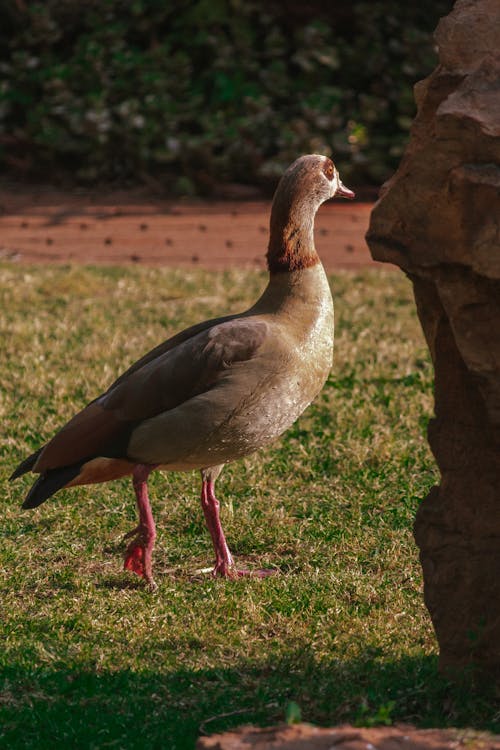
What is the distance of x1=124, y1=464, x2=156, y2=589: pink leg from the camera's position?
476cm

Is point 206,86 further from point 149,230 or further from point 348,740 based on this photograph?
point 348,740

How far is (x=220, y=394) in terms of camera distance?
4668 millimetres

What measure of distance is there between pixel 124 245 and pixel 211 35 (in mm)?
3979

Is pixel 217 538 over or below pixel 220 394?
below

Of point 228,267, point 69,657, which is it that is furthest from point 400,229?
point 228,267

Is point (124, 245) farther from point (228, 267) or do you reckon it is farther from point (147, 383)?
point (147, 383)

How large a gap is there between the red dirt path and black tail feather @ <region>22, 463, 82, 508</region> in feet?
20.2

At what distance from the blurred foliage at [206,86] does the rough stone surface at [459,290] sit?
9731 millimetres

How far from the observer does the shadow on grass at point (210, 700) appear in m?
3.54

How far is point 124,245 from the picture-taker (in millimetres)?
11445

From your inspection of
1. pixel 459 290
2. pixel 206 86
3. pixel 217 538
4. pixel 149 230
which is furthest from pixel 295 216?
pixel 206 86

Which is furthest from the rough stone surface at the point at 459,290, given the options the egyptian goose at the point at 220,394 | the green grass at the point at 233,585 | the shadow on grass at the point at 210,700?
the egyptian goose at the point at 220,394

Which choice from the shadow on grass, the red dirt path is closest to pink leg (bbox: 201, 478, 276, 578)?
the shadow on grass

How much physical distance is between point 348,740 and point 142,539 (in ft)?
6.85
